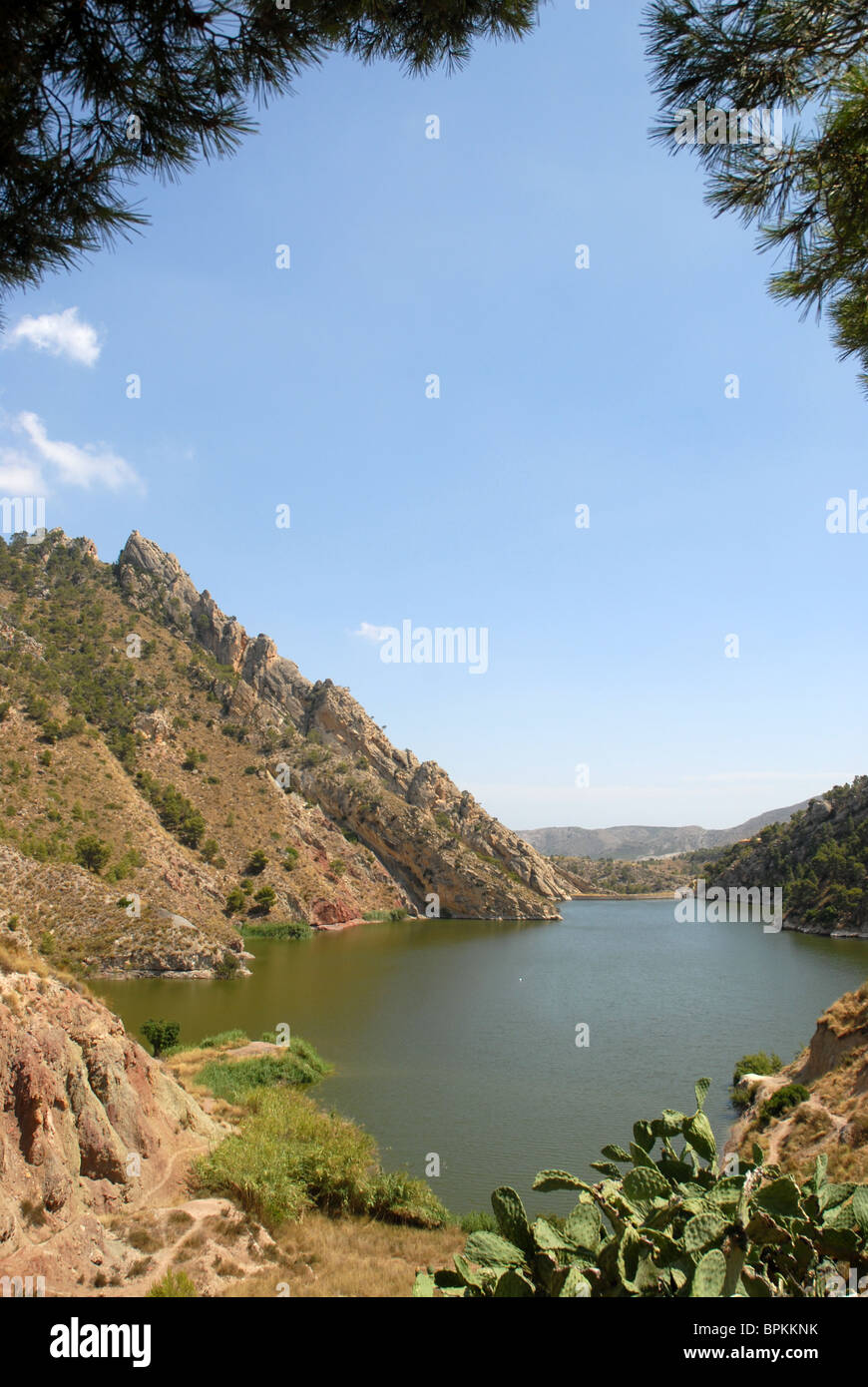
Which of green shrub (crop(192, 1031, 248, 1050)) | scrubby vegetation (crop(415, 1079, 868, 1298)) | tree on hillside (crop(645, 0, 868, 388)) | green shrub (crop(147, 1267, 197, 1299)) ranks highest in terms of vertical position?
tree on hillside (crop(645, 0, 868, 388))

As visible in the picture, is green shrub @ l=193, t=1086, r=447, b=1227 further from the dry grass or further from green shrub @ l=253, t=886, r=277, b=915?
green shrub @ l=253, t=886, r=277, b=915

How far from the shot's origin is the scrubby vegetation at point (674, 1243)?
335cm

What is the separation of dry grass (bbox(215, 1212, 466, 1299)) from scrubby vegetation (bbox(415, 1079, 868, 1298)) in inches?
271

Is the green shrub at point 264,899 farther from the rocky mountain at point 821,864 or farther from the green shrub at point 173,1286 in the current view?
the green shrub at point 173,1286

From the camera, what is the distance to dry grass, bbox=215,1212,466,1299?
9859mm

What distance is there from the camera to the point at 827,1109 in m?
14.2

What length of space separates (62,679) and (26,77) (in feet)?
213

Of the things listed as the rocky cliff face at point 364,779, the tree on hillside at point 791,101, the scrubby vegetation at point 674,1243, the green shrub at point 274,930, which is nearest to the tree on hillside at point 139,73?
the tree on hillside at point 791,101

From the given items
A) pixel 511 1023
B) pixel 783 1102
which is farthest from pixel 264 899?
pixel 783 1102

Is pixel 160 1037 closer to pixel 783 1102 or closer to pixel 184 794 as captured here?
pixel 783 1102

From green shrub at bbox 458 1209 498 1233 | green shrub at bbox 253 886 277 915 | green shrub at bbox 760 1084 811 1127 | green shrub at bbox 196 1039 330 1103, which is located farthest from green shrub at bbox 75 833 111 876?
green shrub at bbox 760 1084 811 1127

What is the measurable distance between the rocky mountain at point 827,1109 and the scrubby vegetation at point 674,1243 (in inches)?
333

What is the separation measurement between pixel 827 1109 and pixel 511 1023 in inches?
682
